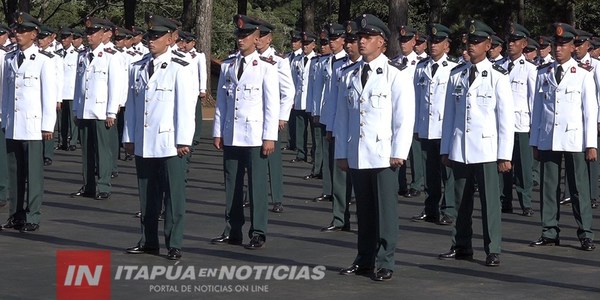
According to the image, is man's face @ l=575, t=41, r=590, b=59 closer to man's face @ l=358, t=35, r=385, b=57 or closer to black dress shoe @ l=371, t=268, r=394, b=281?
man's face @ l=358, t=35, r=385, b=57

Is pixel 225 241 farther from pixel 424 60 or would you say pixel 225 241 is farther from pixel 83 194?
pixel 83 194

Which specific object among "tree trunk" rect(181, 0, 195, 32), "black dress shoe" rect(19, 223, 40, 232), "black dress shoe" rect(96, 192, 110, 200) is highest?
"tree trunk" rect(181, 0, 195, 32)

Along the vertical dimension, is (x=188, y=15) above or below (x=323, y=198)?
above

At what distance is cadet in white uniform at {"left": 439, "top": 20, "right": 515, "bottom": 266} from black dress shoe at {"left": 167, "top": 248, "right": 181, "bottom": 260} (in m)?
2.51

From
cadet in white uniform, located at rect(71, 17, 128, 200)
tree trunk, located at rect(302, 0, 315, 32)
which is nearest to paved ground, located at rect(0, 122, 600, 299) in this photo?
cadet in white uniform, located at rect(71, 17, 128, 200)

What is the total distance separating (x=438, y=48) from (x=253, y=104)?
3.58 metres

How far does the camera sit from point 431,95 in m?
17.8

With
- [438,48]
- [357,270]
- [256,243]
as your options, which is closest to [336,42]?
[438,48]

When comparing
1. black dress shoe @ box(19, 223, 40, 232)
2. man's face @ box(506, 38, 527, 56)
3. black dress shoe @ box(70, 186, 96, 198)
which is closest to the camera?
black dress shoe @ box(19, 223, 40, 232)

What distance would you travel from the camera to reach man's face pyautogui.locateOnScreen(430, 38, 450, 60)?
1695 cm

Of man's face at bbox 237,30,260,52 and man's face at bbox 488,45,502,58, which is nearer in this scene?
man's face at bbox 237,30,260,52

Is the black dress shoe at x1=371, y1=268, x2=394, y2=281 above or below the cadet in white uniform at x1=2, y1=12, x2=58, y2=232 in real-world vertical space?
below

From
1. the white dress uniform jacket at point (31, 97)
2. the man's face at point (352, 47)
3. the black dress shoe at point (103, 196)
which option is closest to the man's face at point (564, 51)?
the man's face at point (352, 47)

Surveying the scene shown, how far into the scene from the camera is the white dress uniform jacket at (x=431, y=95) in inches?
689
